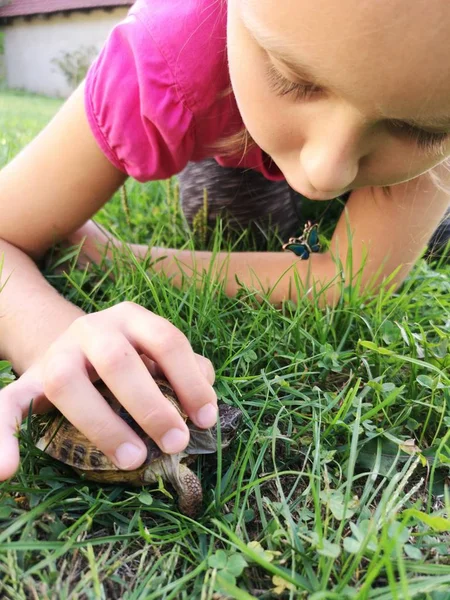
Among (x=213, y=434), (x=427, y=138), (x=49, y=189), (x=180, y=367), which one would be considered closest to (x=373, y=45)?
(x=427, y=138)

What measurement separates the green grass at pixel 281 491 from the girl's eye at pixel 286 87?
53 cm

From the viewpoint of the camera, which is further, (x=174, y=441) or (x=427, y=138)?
(x=427, y=138)

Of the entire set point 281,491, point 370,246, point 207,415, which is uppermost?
point 207,415

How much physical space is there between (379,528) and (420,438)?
36 centimetres

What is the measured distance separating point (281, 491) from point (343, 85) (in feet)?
2.37

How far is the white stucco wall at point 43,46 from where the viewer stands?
656 inches

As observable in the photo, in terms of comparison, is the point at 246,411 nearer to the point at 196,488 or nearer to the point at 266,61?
the point at 196,488

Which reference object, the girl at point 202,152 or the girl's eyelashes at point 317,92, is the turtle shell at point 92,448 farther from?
the girl's eyelashes at point 317,92

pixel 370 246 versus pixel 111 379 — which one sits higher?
pixel 111 379

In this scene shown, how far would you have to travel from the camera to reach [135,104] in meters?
1.55

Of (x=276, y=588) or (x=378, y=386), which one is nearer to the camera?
(x=276, y=588)

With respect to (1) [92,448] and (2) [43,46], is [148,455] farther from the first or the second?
(2) [43,46]

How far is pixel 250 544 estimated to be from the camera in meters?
0.86

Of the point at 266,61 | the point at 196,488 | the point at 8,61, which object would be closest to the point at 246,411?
the point at 196,488
